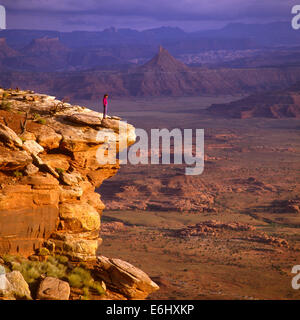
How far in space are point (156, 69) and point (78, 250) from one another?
546ft

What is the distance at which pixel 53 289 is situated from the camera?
10383mm

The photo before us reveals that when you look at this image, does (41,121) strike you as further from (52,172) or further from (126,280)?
(126,280)

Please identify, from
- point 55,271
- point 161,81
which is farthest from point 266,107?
point 55,271

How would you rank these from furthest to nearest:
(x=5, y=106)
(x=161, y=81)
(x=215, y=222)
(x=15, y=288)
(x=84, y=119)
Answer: (x=161, y=81) → (x=215, y=222) → (x=5, y=106) → (x=84, y=119) → (x=15, y=288)

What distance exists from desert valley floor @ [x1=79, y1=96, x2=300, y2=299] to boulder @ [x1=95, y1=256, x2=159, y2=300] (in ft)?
27.7

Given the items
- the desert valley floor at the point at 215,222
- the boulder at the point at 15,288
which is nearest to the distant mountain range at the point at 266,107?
the desert valley floor at the point at 215,222

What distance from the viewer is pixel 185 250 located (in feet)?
94.8

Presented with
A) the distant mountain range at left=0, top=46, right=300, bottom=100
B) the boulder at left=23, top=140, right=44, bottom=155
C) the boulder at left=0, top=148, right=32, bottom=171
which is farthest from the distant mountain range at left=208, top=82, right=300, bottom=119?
the boulder at left=0, top=148, right=32, bottom=171

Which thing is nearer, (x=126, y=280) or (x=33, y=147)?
(x=126, y=280)

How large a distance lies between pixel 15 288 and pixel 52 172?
145 inches

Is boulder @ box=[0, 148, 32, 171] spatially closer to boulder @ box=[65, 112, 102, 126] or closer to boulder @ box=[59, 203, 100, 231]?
boulder @ box=[59, 203, 100, 231]

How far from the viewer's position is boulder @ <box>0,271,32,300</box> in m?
9.41

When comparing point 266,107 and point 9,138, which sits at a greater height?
point 266,107
